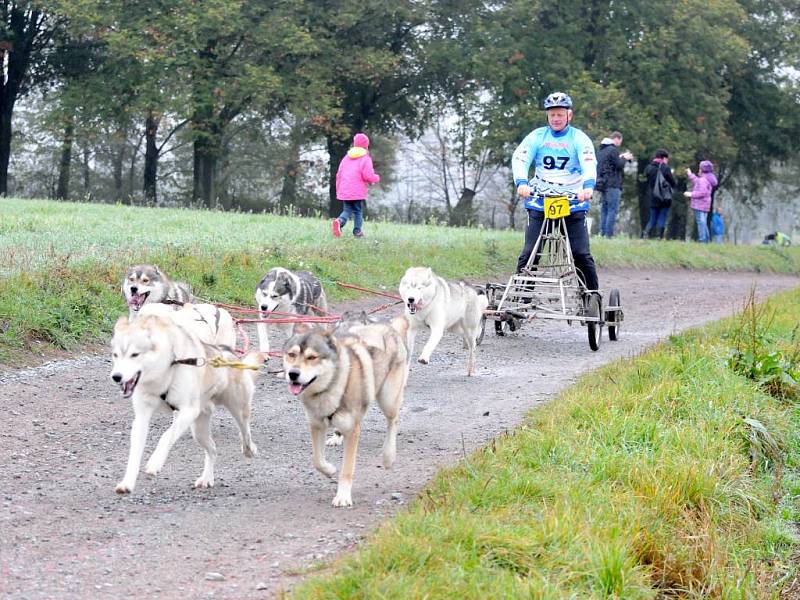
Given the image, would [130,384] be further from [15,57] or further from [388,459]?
[15,57]

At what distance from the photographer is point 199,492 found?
5.73m

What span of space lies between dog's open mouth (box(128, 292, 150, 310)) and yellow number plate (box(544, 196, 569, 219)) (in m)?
3.91

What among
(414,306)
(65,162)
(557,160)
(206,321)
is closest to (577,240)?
(557,160)

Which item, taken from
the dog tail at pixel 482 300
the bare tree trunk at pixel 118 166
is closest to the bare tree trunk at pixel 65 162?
the bare tree trunk at pixel 118 166

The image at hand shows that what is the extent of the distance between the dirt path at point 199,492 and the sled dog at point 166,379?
0.89 ft

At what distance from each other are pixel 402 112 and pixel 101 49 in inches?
421

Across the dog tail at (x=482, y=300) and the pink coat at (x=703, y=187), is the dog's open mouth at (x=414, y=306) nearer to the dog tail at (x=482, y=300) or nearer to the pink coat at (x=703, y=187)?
the dog tail at (x=482, y=300)

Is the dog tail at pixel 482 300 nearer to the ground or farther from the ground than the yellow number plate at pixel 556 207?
nearer to the ground

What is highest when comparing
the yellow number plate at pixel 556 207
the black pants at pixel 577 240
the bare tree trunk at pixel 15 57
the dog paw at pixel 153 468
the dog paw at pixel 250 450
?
the bare tree trunk at pixel 15 57

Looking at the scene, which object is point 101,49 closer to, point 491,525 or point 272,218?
point 272,218

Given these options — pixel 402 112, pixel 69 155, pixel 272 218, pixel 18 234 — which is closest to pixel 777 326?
pixel 18 234

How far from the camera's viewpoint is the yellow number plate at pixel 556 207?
10344 millimetres

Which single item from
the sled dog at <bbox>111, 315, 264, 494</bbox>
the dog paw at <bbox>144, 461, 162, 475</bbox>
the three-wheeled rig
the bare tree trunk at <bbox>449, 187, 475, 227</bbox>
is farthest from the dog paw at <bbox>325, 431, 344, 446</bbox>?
the bare tree trunk at <bbox>449, 187, 475, 227</bbox>

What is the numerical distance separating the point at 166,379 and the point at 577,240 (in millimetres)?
6085
